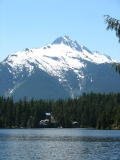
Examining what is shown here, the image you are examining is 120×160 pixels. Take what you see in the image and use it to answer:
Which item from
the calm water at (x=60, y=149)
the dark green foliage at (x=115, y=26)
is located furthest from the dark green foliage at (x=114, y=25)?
the calm water at (x=60, y=149)

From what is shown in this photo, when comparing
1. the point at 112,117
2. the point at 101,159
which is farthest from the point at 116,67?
the point at 112,117

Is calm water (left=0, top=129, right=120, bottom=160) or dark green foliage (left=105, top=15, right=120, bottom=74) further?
calm water (left=0, top=129, right=120, bottom=160)

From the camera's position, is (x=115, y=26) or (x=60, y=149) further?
(x=60, y=149)

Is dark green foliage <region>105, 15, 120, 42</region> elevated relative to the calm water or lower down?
elevated

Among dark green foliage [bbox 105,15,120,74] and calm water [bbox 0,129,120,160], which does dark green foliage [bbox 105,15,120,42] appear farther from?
calm water [bbox 0,129,120,160]

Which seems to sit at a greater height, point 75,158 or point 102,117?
point 102,117

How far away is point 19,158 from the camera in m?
58.2

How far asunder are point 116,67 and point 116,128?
513 feet

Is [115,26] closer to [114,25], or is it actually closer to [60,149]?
[114,25]

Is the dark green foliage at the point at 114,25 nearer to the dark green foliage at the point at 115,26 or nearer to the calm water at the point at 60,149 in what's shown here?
the dark green foliage at the point at 115,26

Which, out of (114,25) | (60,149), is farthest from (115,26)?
(60,149)

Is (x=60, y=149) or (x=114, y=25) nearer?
(x=114, y=25)

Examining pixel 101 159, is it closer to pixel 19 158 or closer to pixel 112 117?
pixel 19 158

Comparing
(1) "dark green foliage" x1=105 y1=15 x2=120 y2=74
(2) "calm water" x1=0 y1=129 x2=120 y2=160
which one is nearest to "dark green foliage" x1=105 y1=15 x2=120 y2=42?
(1) "dark green foliage" x1=105 y1=15 x2=120 y2=74
